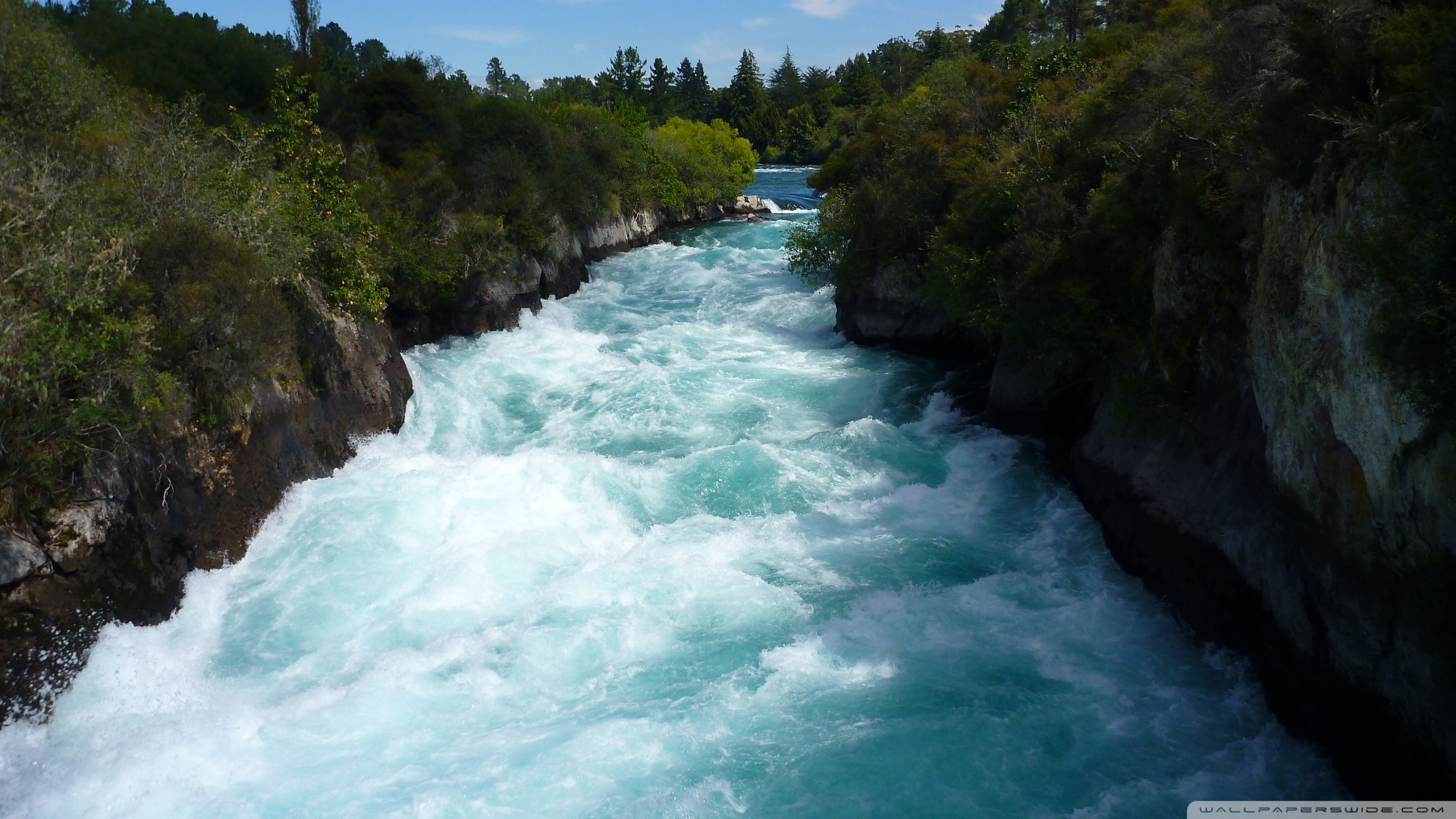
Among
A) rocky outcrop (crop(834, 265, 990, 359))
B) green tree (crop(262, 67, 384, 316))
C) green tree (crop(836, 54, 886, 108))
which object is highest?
green tree (crop(836, 54, 886, 108))

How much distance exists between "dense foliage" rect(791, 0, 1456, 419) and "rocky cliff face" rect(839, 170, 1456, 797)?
0.43 meters

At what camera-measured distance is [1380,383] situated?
269 inches

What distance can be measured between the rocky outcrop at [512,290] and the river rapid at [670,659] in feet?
21.8

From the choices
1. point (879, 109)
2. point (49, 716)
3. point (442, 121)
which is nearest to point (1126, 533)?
point (49, 716)

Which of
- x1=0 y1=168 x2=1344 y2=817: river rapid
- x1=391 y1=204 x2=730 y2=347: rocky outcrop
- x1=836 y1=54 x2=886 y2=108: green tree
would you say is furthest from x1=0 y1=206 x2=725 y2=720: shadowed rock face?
x1=836 y1=54 x2=886 y2=108: green tree

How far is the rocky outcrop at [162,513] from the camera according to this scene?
8242mm

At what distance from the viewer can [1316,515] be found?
790 centimetres

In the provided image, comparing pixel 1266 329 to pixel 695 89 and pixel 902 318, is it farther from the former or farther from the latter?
pixel 695 89

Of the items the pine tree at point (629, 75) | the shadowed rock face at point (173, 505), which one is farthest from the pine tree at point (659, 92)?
the shadowed rock face at point (173, 505)

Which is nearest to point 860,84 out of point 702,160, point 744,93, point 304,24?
point 744,93

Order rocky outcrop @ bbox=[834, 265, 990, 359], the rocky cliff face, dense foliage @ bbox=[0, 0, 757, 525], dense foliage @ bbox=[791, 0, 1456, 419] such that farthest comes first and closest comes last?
rocky outcrop @ bbox=[834, 265, 990, 359] → dense foliage @ bbox=[0, 0, 757, 525] → the rocky cliff face → dense foliage @ bbox=[791, 0, 1456, 419]

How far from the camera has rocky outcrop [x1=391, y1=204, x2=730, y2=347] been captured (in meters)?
21.7

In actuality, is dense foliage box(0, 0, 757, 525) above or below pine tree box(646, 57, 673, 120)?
below

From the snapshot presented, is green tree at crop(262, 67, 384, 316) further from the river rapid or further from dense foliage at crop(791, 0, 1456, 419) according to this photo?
dense foliage at crop(791, 0, 1456, 419)
